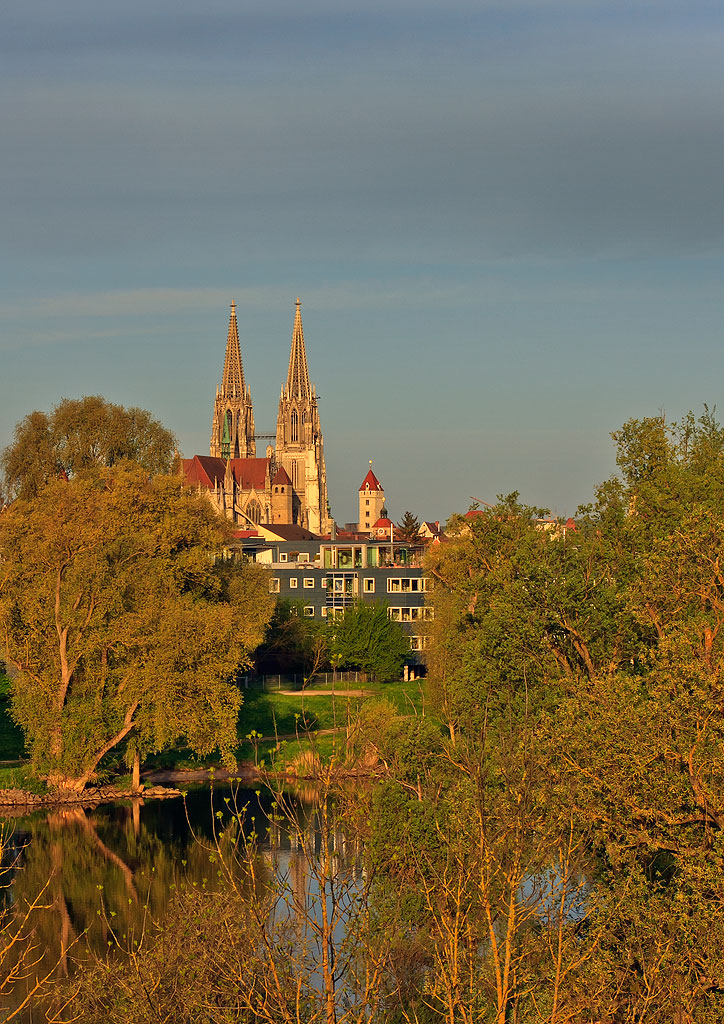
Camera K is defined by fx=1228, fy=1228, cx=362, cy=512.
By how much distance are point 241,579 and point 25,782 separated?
2197 cm

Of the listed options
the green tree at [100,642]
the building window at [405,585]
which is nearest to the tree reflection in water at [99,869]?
the green tree at [100,642]

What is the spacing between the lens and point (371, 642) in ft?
300

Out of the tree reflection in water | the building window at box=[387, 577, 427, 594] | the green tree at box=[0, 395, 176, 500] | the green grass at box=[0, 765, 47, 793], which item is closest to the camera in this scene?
the tree reflection in water

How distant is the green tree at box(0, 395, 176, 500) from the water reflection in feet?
101

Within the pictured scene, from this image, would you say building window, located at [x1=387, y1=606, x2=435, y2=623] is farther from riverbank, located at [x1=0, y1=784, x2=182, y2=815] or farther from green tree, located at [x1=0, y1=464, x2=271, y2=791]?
riverbank, located at [x1=0, y1=784, x2=182, y2=815]

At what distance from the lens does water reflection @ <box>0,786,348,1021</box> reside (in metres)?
35.3

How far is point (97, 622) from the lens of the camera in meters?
58.0

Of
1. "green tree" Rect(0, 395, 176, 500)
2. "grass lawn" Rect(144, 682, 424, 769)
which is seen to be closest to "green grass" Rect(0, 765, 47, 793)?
"grass lawn" Rect(144, 682, 424, 769)

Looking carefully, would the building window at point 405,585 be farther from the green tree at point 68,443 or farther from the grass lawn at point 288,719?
the green tree at point 68,443

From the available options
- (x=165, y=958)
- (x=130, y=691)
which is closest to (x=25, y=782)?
(x=130, y=691)

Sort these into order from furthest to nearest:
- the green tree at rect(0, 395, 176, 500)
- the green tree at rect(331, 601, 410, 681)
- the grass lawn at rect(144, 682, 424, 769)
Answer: the green tree at rect(331, 601, 410, 681) < the green tree at rect(0, 395, 176, 500) < the grass lawn at rect(144, 682, 424, 769)

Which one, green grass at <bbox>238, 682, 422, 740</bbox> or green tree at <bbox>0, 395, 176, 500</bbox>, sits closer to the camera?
green grass at <bbox>238, 682, 422, 740</bbox>

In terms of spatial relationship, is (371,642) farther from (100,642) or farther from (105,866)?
(105,866)

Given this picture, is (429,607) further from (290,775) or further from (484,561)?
(484,561)
